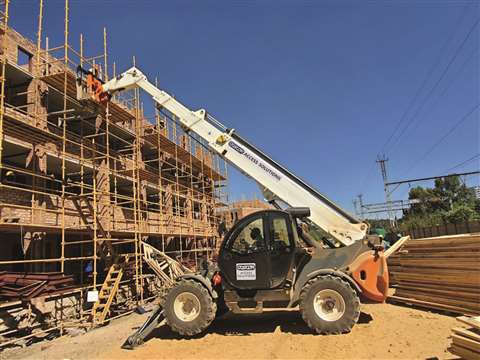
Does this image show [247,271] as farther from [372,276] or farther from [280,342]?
[372,276]

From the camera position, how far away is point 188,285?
26.0 ft

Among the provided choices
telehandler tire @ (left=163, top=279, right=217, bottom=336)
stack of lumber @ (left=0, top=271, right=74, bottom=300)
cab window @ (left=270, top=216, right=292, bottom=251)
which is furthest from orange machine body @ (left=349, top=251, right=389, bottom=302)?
stack of lumber @ (left=0, top=271, right=74, bottom=300)

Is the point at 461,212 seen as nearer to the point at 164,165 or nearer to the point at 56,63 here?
the point at 164,165

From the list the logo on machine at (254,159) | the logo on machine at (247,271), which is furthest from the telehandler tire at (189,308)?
the logo on machine at (254,159)

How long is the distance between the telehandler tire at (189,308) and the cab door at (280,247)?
Result: 143cm

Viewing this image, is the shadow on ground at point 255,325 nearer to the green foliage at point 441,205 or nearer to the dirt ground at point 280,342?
the dirt ground at point 280,342

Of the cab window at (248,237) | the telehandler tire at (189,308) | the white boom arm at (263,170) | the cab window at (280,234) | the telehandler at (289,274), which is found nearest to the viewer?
the telehandler at (289,274)

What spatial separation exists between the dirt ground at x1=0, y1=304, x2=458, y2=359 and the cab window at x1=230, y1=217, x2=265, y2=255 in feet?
5.77

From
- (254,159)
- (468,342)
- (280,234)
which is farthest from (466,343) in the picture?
(254,159)

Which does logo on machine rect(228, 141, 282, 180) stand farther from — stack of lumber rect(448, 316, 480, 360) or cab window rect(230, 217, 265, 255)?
stack of lumber rect(448, 316, 480, 360)

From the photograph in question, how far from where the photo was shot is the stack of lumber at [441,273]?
841 cm

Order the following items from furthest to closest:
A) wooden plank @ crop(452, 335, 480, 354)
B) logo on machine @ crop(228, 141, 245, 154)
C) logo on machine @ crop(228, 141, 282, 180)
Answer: logo on machine @ crop(228, 141, 245, 154), logo on machine @ crop(228, 141, 282, 180), wooden plank @ crop(452, 335, 480, 354)

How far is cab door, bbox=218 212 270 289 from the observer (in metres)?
7.83

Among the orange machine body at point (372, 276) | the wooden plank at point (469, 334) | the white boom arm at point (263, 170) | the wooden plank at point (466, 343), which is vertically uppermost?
the white boom arm at point (263, 170)
